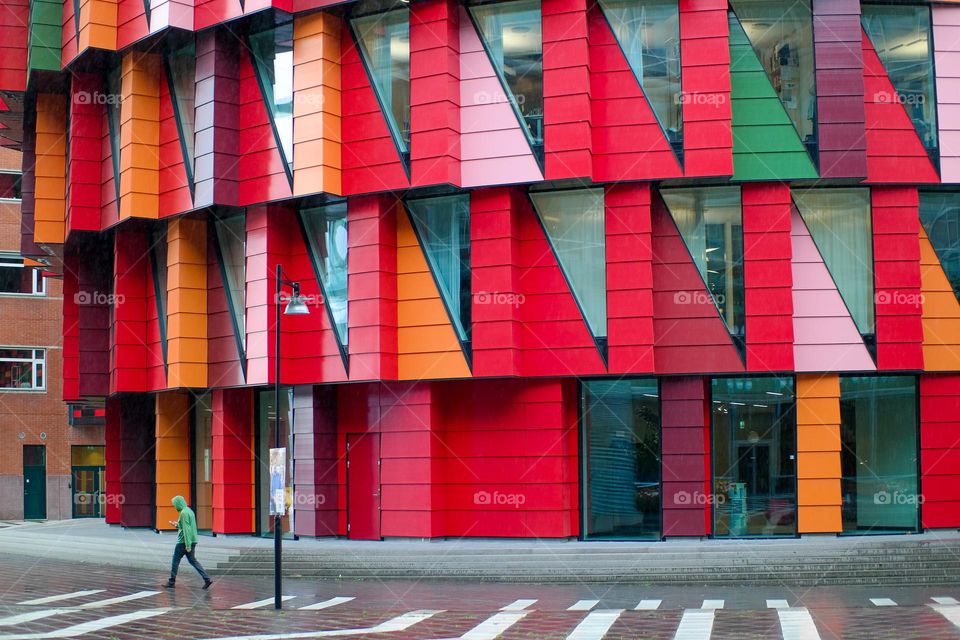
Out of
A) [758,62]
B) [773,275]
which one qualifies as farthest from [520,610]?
[758,62]

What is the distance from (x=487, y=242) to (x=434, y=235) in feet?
5.89

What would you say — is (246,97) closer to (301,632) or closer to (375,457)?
(375,457)

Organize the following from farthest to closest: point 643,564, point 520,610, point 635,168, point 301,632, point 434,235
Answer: point 434,235
point 635,168
point 643,564
point 520,610
point 301,632

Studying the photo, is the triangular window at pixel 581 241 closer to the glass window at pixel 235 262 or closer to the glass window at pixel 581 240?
the glass window at pixel 581 240

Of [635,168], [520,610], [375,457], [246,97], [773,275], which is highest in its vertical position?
[246,97]

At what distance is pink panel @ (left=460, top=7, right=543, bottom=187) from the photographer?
92.3 ft

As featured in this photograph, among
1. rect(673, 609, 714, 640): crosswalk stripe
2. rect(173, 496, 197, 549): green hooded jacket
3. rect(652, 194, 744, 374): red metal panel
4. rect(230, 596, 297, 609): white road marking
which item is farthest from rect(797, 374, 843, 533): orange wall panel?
rect(173, 496, 197, 549): green hooded jacket

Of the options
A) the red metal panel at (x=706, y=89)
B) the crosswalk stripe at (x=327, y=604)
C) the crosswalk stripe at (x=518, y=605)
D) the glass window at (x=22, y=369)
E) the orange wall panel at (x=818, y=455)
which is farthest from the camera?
the glass window at (x=22, y=369)

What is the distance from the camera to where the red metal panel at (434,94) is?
2830 cm

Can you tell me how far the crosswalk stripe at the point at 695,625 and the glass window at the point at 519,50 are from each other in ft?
41.3

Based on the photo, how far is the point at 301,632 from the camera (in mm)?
18078

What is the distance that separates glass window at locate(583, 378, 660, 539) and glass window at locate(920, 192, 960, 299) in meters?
7.90

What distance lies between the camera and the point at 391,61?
2978cm

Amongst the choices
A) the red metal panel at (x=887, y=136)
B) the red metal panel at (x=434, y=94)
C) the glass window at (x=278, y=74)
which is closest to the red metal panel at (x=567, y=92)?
the red metal panel at (x=434, y=94)
